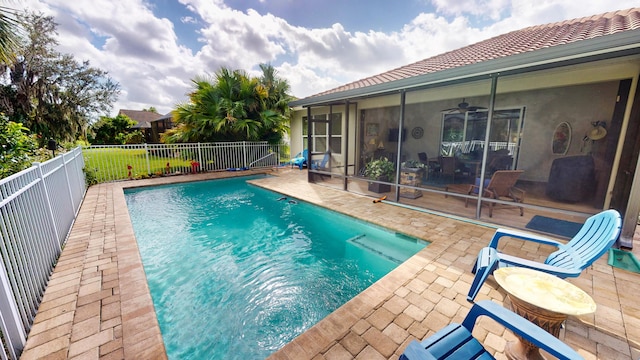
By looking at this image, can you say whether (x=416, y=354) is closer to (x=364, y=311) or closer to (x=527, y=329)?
(x=527, y=329)

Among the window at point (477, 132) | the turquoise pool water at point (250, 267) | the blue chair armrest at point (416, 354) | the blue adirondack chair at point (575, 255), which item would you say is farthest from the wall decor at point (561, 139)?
the blue chair armrest at point (416, 354)

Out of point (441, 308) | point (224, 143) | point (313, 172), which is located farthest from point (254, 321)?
point (224, 143)

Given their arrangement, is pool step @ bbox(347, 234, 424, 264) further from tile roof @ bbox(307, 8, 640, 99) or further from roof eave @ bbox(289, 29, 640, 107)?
tile roof @ bbox(307, 8, 640, 99)

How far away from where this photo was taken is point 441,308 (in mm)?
2316

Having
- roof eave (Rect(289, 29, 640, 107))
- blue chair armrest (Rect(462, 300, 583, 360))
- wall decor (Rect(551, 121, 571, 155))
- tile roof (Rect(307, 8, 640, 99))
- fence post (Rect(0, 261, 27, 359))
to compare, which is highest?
tile roof (Rect(307, 8, 640, 99))

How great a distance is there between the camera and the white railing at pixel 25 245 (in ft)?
5.92

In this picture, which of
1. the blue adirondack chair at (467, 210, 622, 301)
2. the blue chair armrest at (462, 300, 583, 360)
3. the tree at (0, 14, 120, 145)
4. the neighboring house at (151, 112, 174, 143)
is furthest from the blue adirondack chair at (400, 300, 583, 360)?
the neighboring house at (151, 112, 174, 143)

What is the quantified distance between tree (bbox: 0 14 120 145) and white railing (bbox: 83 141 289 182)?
7.25m

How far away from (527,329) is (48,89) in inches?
952

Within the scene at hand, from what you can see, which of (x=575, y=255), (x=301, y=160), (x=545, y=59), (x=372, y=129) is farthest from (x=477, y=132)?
(x=301, y=160)

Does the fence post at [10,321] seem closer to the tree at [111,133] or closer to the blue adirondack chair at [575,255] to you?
the blue adirondack chair at [575,255]

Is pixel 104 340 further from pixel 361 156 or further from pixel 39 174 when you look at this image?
pixel 361 156

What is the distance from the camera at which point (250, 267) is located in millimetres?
3627

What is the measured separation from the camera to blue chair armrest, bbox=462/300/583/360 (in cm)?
113
